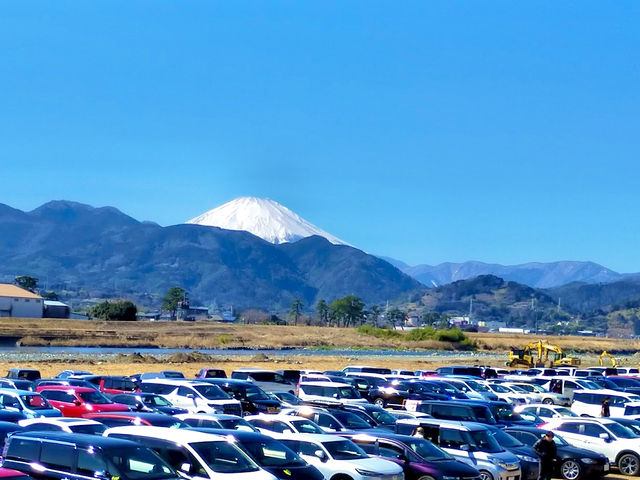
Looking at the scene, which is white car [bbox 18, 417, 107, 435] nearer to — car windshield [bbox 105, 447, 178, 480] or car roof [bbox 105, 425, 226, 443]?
car roof [bbox 105, 425, 226, 443]

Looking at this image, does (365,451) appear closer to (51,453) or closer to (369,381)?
(51,453)

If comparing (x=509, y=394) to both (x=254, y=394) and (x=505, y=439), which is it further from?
(x=505, y=439)

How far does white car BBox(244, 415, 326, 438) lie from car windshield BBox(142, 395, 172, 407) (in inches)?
255

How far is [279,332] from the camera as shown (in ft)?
493

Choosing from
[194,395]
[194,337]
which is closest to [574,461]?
[194,395]

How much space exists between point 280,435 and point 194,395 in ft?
31.6

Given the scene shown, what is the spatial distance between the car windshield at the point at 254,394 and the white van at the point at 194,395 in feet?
4.26

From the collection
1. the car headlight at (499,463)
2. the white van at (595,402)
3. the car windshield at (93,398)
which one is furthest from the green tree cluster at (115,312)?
the car headlight at (499,463)

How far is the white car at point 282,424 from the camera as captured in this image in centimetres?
1936

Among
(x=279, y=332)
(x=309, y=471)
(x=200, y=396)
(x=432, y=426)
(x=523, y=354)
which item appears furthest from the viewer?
(x=279, y=332)

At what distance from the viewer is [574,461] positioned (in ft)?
74.2

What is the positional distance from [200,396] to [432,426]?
891cm

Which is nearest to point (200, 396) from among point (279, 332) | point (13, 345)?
point (13, 345)

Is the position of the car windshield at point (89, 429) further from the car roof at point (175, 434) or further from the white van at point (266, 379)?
the white van at point (266, 379)
